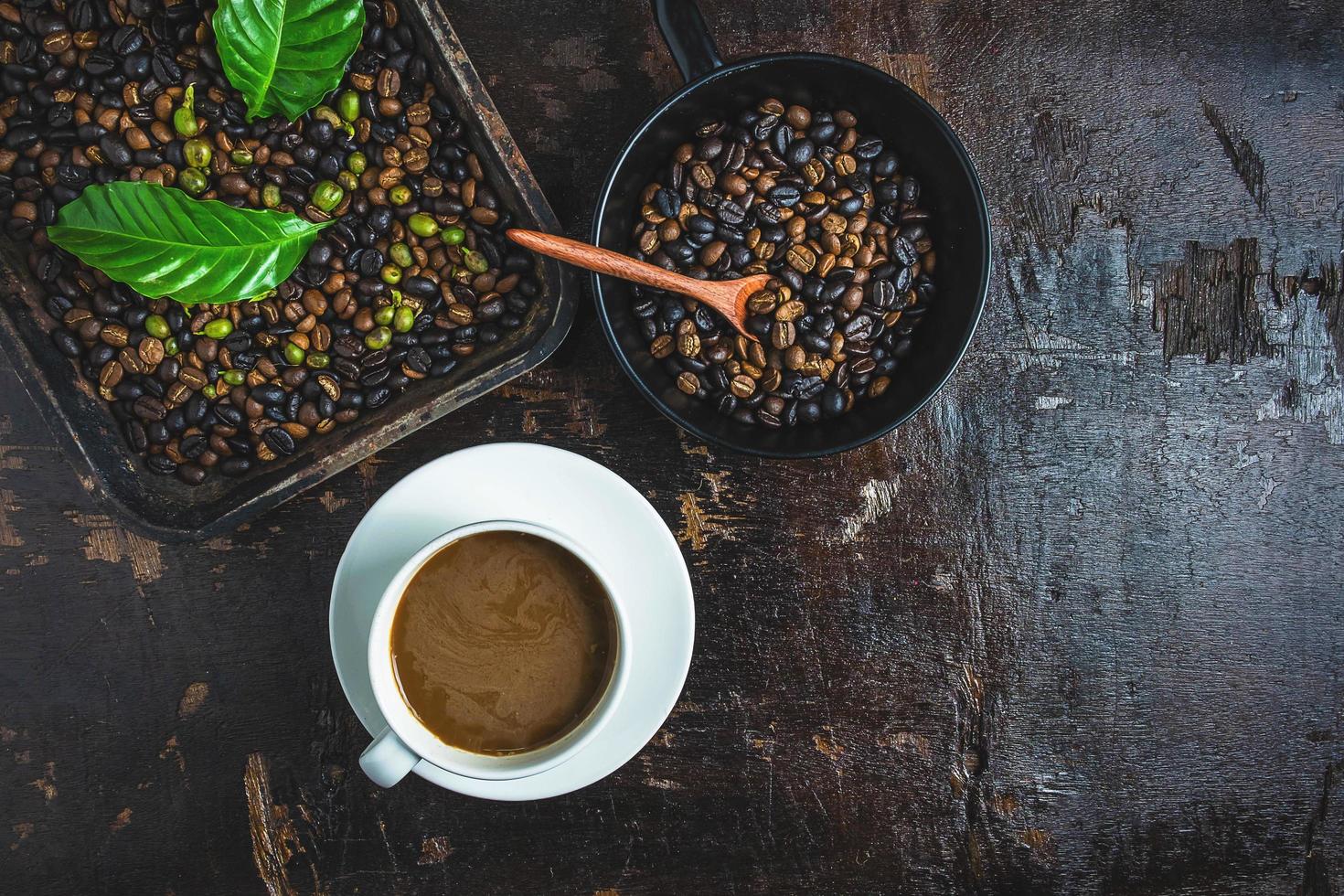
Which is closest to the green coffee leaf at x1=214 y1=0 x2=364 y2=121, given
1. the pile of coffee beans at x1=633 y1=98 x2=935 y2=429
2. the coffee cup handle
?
the pile of coffee beans at x1=633 y1=98 x2=935 y2=429

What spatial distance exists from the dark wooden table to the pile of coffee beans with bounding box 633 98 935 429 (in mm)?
147

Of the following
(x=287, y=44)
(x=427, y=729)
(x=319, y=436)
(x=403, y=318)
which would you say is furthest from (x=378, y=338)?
(x=427, y=729)

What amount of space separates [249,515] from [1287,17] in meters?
1.81

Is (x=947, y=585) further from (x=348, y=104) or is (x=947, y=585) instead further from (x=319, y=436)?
(x=348, y=104)

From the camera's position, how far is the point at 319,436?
1.31 meters

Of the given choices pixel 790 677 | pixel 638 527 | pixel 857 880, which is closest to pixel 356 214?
pixel 638 527

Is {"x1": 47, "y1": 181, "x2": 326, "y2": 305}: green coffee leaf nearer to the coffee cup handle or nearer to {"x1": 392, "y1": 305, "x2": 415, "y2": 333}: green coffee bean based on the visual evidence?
{"x1": 392, "y1": 305, "x2": 415, "y2": 333}: green coffee bean

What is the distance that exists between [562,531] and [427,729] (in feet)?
0.98

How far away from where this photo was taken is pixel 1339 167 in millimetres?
1396

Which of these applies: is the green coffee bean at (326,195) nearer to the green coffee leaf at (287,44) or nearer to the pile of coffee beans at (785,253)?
the green coffee leaf at (287,44)

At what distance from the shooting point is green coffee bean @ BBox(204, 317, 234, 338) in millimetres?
1260

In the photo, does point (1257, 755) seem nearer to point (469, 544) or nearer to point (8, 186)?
point (469, 544)

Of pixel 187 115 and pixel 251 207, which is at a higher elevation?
pixel 187 115

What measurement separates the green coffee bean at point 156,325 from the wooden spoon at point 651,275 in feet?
1.78
